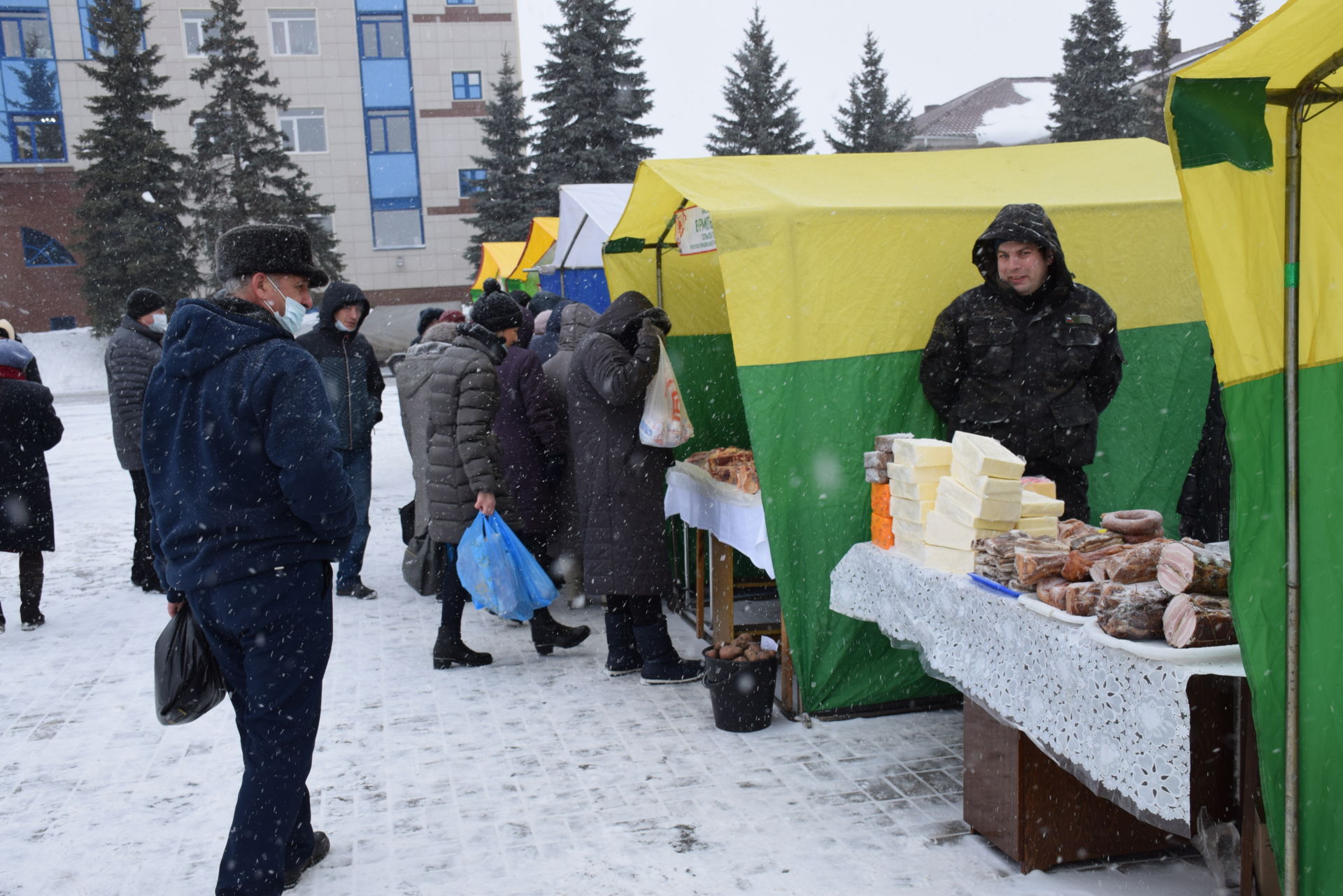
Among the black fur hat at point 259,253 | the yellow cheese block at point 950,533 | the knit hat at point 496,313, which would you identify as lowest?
the yellow cheese block at point 950,533

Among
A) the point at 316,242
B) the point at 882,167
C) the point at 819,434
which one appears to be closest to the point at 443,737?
the point at 819,434

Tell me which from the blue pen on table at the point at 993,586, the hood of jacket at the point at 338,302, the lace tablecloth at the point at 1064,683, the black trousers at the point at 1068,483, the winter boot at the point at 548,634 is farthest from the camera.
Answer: the hood of jacket at the point at 338,302

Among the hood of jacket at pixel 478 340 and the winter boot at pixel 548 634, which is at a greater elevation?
the hood of jacket at pixel 478 340

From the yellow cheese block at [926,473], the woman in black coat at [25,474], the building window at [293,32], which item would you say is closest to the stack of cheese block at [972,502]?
the yellow cheese block at [926,473]

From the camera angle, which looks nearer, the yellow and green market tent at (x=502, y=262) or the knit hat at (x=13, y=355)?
the knit hat at (x=13, y=355)

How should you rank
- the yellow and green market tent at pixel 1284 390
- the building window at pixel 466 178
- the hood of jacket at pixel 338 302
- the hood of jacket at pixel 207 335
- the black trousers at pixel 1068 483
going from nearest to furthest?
the yellow and green market tent at pixel 1284 390 < the hood of jacket at pixel 207 335 < the black trousers at pixel 1068 483 < the hood of jacket at pixel 338 302 < the building window at pixel 466 178

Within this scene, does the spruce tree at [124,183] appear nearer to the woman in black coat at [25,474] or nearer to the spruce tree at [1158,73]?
the woman in black coat at [25,474]

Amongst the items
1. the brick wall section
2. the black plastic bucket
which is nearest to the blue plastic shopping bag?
the black plastic bucket

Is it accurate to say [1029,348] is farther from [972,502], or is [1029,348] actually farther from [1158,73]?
[1158,73]

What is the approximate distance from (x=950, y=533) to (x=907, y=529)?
1.12 feet

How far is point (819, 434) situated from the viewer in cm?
455

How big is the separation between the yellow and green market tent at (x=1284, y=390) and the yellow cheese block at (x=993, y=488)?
3.26 feet

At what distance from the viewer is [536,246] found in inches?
515

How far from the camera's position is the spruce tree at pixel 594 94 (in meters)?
28.1
